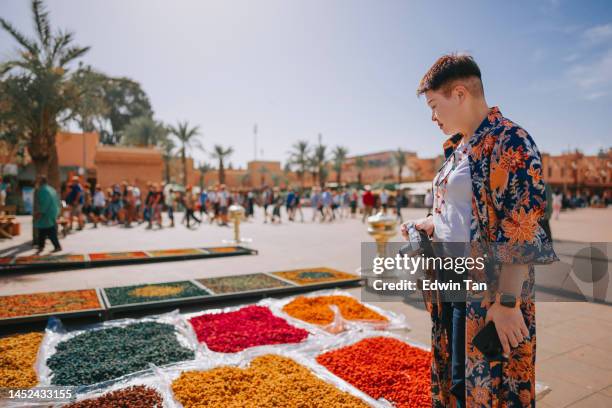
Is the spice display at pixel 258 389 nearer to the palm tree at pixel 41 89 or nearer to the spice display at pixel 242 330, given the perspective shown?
the spice display at pixel 242 330

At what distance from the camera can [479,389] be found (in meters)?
1.67

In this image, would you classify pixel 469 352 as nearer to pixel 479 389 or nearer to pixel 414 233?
pixel 479 389

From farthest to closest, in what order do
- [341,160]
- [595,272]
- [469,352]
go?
[341,160] < [595,272] < [469,352]

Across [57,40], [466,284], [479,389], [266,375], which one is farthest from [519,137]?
[57,40]

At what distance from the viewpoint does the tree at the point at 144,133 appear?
39.4 m

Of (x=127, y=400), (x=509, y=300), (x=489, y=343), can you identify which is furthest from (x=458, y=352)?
(x=127, y=400)

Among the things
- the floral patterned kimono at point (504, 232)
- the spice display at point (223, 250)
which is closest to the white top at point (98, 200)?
the spice display at point (223, 250)

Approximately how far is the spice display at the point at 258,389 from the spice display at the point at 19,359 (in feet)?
4.24

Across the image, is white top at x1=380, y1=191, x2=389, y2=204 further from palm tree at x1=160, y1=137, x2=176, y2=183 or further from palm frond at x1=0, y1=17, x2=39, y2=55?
palm tree at x1=160, y1=137, x2=176, y2=183

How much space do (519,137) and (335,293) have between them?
4.96m

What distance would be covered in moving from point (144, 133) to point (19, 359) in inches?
1545

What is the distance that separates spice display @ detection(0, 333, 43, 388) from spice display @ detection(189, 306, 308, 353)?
1.55 m

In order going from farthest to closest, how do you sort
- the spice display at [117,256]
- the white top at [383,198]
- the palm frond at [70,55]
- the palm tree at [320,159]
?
the palm tree at [320,159], the white top at [383,198], the palm frond at [70,55], the spice display at [117,256]

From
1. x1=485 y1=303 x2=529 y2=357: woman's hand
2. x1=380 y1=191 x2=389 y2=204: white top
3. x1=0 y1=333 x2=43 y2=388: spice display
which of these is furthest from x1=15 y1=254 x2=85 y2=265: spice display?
x1=380 y1=191 x2=389 y2=204: white top
